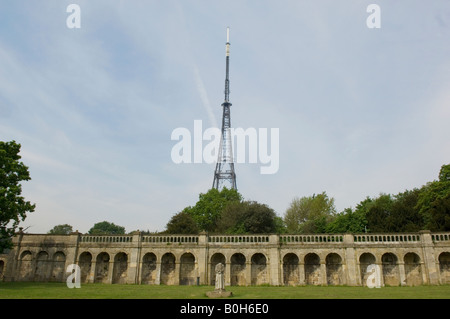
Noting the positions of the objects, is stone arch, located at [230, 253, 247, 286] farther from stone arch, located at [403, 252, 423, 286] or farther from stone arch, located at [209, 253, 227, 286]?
stone arch, located at [403, 252, 423, 286]

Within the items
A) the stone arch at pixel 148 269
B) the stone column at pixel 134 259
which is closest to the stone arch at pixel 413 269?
the stone arch at pixel 148 269

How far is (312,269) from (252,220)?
15.5m

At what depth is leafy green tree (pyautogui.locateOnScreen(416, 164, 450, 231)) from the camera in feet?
132

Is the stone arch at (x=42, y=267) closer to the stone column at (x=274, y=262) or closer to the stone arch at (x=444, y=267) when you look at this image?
the stone column at (x=274, y=262)

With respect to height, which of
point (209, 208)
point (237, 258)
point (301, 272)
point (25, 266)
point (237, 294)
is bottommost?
point (237, 294)

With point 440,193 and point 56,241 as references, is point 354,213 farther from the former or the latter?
point 56,241

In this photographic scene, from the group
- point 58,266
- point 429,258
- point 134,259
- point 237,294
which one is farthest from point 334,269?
point 58,266

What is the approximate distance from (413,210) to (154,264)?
118 feet

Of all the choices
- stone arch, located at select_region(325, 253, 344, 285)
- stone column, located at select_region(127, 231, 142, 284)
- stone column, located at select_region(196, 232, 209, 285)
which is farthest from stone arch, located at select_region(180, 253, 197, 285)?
stone arch, located at select_region(325, 253, 344, 285)

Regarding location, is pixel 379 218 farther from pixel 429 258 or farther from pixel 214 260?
pixel 214 260

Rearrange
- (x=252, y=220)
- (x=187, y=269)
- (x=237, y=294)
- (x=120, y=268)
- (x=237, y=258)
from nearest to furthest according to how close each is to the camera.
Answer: (x=237, y=294) → (x=237, y=258) → (x=187, y=269) → (x=120, y=268) → (x=252, y=220)

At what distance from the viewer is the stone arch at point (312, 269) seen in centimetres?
3834

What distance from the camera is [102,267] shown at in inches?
1647
